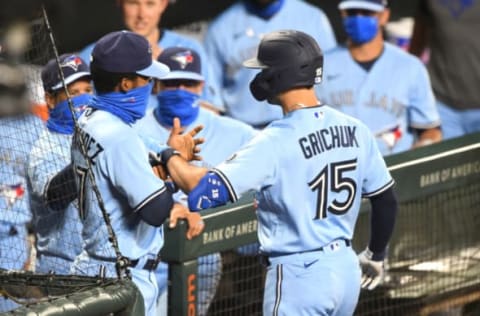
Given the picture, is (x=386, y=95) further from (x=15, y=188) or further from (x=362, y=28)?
(x=15, y=188)

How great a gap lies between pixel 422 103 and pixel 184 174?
3.02 metres

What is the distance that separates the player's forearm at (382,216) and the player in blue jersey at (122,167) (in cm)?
79

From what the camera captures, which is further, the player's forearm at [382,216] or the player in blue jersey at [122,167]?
the player's forearm at [382,216]

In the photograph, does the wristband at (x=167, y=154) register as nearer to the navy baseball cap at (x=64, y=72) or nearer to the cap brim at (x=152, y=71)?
the cap brim at (x=152, y=71)

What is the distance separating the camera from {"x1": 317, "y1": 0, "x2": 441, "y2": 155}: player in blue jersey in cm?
821

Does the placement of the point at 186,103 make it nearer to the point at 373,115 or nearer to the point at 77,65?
the point at 77,65

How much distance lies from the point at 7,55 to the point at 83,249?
84 cm

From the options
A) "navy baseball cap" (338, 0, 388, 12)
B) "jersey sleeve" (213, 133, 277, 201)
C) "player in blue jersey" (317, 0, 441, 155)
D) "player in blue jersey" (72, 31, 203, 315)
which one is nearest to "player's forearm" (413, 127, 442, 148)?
"player in blue jersey" (317, 0, 441, 155)

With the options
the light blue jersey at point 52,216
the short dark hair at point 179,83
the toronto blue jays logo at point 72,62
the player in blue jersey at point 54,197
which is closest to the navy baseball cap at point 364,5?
the short dark hair at point 179,83

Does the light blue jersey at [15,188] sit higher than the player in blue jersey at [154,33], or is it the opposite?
the player in blue jersey at [154,33]

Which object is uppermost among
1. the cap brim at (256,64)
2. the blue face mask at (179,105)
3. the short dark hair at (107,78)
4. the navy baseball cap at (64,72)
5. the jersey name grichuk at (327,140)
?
→ the cap brim at (256,64)

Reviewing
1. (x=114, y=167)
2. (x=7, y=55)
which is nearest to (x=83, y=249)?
(x=114, y=167)

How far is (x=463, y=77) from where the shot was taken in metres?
8.69

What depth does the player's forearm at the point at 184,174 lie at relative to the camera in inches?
218
